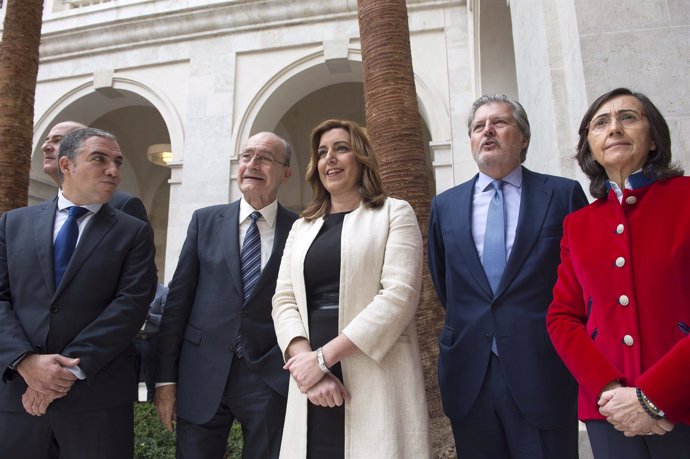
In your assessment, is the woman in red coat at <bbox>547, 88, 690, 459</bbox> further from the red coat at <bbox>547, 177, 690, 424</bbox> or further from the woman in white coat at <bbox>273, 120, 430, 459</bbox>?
the woman in white coat at <bbox>273, 120, 430, 459</bbox>

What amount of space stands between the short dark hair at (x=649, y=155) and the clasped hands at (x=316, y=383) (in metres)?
1.35

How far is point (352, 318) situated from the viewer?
2256mm

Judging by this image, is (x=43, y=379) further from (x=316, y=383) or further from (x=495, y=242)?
(x=495, y=242)

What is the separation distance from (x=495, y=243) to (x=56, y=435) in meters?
2.28

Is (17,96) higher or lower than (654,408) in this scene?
higher

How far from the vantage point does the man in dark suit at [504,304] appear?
2.22 meters

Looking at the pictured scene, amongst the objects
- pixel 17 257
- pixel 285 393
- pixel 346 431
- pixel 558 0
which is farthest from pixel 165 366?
pixel 558 0

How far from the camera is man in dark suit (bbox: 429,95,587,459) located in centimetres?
222

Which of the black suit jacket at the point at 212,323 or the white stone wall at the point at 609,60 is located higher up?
the white stone wall at the point at 609,60

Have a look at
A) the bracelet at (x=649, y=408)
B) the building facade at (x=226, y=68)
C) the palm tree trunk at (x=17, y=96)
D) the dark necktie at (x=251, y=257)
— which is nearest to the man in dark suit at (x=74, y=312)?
the dark necktie at (x=251, y=257)

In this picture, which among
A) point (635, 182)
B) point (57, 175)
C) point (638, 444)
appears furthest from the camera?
point (57, 175)

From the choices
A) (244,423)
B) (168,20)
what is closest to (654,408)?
(244,423)

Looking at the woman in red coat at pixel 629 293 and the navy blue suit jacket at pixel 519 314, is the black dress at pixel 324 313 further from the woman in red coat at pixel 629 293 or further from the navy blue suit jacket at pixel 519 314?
the woman in red coat at pixel 629 293

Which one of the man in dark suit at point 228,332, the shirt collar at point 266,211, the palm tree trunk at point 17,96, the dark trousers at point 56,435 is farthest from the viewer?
the palm tree trunk at point 17,96
